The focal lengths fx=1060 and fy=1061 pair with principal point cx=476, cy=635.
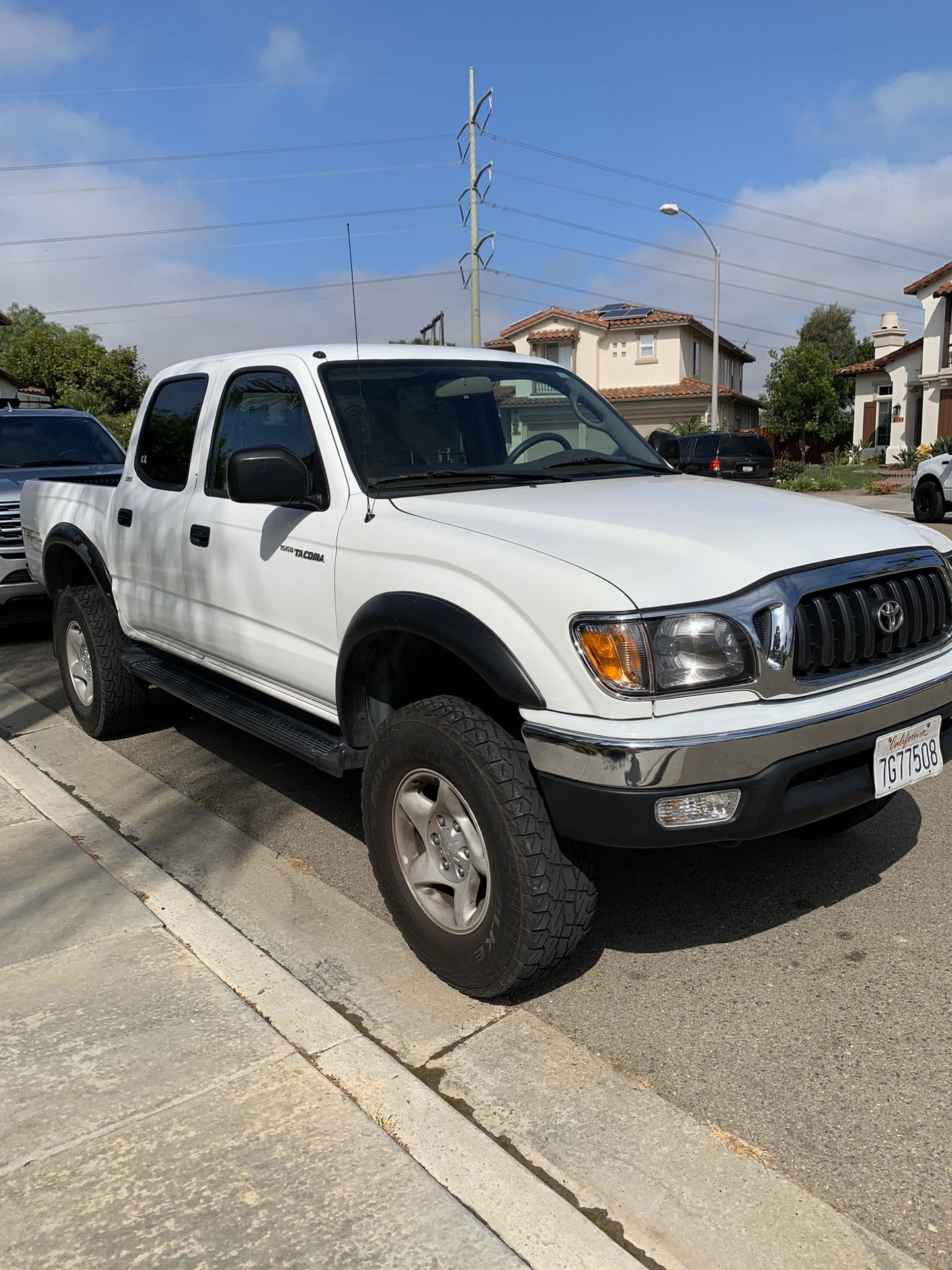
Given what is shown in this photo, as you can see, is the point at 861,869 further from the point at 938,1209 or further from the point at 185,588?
the point at 185,588

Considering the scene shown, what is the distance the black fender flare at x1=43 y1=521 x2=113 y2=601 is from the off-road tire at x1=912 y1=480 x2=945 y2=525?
13.8 meters

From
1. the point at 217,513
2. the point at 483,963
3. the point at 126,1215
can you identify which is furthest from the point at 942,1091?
the point at 217,513

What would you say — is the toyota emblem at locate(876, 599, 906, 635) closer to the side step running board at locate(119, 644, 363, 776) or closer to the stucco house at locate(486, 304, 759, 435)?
the side step running board at locate(119, 644, 363, 776)

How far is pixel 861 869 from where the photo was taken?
3.94 metres

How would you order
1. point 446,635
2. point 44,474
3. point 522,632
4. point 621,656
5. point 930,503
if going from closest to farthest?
point 621,656 < point 522,632 < point 446,635 < point 44,474 < point 930,503

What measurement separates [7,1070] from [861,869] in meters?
2.92

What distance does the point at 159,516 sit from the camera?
4.86 m

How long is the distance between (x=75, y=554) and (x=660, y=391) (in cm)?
4070

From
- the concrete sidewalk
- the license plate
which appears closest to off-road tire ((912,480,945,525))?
the license plate

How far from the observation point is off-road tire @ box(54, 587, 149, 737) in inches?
219

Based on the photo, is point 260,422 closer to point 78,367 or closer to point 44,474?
point 44,474

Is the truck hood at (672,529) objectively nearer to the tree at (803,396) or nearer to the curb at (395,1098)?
the curb at (395,1098)

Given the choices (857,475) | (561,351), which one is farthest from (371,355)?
(561,351)

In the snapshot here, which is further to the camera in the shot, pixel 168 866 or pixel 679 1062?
pixel 168 866
